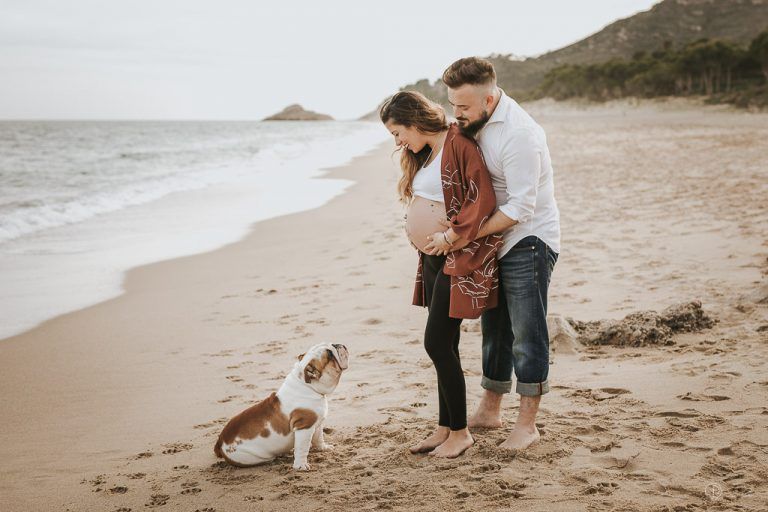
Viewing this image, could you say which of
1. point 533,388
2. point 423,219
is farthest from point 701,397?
point 423,219

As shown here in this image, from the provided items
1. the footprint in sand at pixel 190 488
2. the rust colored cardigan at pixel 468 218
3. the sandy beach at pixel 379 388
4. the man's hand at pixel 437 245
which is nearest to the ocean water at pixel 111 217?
the sandy beach at pixel 379 388

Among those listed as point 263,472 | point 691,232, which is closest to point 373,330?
point 263,472

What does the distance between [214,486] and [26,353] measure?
3.14m

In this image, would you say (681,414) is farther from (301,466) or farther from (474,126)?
(301,466)

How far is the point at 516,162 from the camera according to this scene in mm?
3039

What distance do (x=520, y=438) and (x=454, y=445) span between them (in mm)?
346

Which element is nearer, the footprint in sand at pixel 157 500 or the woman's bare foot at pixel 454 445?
the footprint in sand at pixel 157 500

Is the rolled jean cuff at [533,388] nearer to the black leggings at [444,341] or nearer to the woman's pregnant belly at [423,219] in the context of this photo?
the black leggings at [444,341]

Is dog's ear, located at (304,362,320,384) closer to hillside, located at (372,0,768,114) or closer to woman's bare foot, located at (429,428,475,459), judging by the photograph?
woman's bare foot, located at (429,428,475,459)

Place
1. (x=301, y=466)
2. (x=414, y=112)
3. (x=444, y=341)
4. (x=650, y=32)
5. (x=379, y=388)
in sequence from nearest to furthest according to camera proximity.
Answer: (x=414, y=112) < (x=444, y=341) < (x=301, y=466) < (x=379, y=388) < (x=650, y=32)

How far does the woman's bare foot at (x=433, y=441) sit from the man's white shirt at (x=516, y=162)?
43.0 inches

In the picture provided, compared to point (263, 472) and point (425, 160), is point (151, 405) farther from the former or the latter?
point (425, 160)

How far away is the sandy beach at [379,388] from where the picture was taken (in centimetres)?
313

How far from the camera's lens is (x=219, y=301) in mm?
6984
